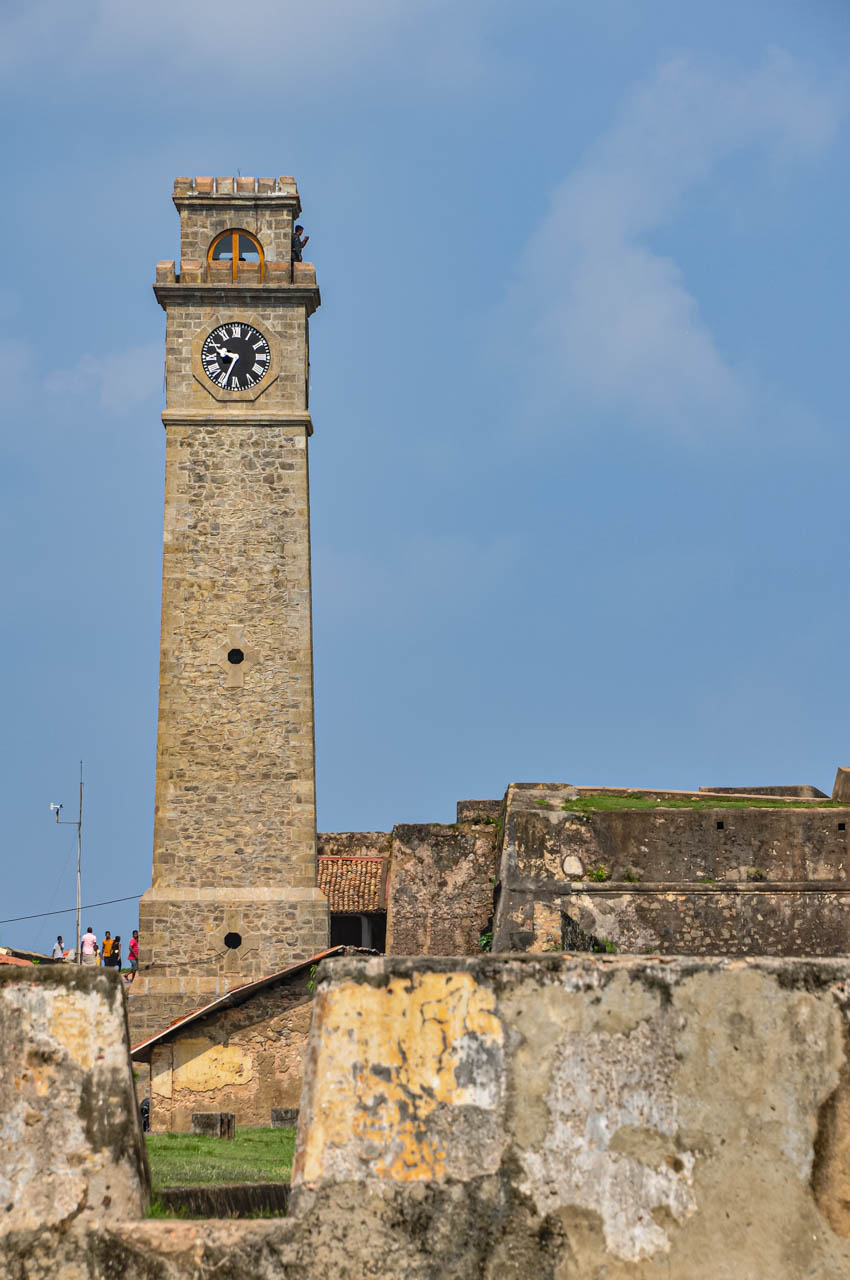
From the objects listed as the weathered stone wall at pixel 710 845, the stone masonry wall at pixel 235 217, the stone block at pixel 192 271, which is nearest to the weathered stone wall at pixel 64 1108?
the weathered stone wall at pixel 710 845

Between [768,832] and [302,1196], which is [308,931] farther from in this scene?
[302,1196]

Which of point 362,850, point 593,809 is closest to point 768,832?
point 593,809

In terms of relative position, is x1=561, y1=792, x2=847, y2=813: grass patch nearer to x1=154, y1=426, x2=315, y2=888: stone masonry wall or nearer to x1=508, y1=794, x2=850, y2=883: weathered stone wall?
x1=508, y1=794, x2=850, y2=883: weathered stone wall

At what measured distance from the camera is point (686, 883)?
14672mm

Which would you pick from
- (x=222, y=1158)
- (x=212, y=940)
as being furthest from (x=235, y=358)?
(x=222, y=1158)

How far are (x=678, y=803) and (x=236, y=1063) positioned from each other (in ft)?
24.9

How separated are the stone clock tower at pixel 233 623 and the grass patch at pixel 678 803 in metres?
10.2

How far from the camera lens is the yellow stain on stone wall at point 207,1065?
2031 cm

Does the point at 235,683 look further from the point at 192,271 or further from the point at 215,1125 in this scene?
the point at 215,1125

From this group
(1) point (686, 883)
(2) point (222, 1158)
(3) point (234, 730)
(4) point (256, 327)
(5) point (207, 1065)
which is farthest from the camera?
(4) point (256, 327)

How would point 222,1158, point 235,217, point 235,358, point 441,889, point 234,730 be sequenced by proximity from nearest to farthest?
1. point 222,1158
2. point 441,889
3. point 234,730
4. point 235,358
5. point 235,217

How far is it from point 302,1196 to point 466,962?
0.57 meters

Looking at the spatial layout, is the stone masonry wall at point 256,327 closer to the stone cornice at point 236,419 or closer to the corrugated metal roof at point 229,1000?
Answer: the stone cornice at point 236,419

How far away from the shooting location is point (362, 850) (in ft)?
108
